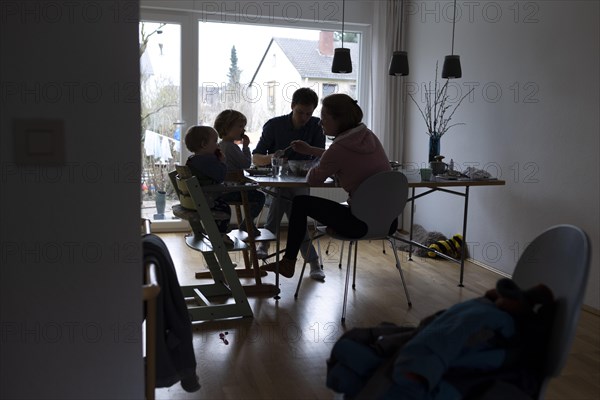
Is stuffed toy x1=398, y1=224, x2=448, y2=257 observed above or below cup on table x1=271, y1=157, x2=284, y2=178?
below

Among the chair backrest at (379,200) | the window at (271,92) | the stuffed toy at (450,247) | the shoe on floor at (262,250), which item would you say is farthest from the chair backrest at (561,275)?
the window at (271,92)

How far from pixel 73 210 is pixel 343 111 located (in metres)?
2.31

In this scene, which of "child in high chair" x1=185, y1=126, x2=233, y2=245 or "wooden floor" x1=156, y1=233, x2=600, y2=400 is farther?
"child in high chair" x1=185, y1=126, x2=233, y2=245

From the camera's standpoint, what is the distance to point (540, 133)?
13.7 feet

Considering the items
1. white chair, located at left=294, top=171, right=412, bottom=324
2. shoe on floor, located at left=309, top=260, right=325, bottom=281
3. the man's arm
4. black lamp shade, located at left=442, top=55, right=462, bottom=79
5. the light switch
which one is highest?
black lamp shade, located at left=442, top=55, right=462, bottom=79

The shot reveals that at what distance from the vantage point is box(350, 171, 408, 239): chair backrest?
3365 millimetres

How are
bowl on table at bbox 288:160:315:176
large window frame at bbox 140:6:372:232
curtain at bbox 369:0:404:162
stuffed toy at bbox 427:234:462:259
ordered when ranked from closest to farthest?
bowl on table at bbox 288:160:315:176 → stuffed toy at bbox 427:234:462:259 → large window frame at bbox 140:6:372:232 → curtain at bbox 369:0:404:162

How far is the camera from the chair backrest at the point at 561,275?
1336 millimetres

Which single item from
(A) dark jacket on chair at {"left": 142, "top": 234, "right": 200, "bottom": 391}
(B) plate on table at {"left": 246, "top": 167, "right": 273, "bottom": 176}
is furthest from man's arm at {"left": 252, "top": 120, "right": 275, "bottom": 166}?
(A) dark jacket on chair at {"left": 142, "top": 234, "right": 200, "bottom": 391}

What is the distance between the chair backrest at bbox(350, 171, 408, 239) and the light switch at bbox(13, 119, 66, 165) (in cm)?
212

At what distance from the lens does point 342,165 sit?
3500 millimetres

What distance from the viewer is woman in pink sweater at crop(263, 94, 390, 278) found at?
11.4 feet

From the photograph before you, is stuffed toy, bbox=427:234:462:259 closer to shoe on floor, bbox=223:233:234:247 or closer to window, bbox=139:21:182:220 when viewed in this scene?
shoe on floor, bbox=223:233:234:247

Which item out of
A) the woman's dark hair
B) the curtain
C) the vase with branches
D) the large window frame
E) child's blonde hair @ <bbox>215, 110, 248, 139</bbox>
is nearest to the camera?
the woman's dark hair
